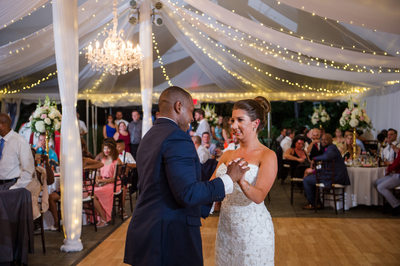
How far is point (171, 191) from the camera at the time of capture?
206cm

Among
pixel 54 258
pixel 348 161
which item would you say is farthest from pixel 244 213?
pixel 348 161

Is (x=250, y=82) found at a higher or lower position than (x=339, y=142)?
higher

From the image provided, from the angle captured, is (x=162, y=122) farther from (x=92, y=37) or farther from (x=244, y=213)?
(x=92, y=37)

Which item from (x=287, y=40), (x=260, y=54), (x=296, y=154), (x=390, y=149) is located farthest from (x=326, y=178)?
(x=260, y=54)

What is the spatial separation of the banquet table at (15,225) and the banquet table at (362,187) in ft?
17.3

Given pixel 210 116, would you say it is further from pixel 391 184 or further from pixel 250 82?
pixel 391 184

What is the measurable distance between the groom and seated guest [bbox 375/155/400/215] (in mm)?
5739

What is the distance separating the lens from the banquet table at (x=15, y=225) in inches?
162

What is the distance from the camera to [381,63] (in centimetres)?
688

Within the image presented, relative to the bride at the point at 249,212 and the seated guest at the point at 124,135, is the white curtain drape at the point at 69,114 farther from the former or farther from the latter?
the seated guest at the point at 124,135

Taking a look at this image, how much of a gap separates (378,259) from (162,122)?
11.9ft

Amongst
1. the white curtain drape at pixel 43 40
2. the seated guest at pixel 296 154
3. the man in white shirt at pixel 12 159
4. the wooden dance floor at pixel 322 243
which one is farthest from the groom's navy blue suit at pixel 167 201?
the seated guest at pixel 296 154

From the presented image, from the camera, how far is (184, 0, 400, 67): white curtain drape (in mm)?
6688

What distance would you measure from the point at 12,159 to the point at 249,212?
2920 mm
